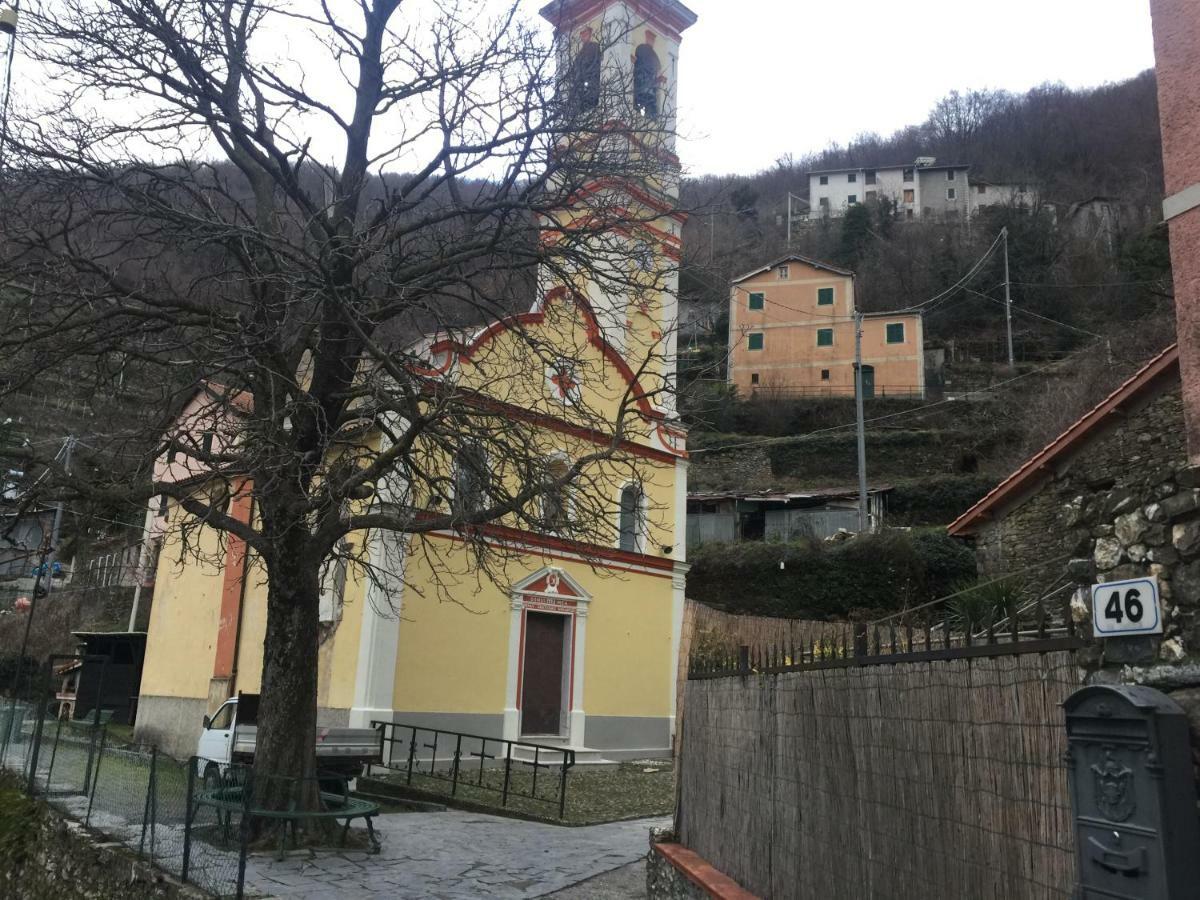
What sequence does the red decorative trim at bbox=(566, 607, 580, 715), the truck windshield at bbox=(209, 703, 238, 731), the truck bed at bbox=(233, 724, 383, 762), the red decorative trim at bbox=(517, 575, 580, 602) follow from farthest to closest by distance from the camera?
the red decorative trim at bbox=(566, 607, 580, 715) → the red decorative trim at bbox=(517, 575, 580, 602) → the truck windshield at bbox=(209, 703, 238, 731) → the truck bed at bbox=(233, 724, 383, 762)

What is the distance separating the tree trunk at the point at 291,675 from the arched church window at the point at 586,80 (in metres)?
5.80

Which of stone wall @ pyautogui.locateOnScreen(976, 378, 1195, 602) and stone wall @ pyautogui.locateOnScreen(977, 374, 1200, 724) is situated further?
stone wall @ pyautogui.locateOnScreen(976, 378, 1195, 602)

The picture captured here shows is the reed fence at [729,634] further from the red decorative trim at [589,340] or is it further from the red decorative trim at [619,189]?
the red decorative trim at [619,189]

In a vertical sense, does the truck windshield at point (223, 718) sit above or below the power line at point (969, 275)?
below

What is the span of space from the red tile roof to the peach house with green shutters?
3348 centimetres

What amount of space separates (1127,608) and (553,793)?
1256 cm

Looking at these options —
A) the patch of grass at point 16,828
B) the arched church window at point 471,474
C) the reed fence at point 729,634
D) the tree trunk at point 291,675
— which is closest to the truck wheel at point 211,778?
the tree trunk at point 291,675

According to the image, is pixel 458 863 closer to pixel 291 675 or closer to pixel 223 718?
pixel 291 675

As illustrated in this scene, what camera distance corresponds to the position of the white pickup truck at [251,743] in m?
11.6

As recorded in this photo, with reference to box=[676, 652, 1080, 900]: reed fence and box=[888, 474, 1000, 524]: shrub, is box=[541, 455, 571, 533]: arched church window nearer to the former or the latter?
box=[676, 652, 1080, 900]: reed fence

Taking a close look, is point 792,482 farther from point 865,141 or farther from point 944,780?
point 865,141

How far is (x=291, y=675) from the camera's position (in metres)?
9.77

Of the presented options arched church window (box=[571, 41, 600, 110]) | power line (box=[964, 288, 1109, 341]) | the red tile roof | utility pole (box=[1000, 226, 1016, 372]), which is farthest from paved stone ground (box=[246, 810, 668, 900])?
power line (box=[964, 288, 1109, 341])

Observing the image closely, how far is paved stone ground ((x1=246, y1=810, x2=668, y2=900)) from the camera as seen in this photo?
8250 mm
